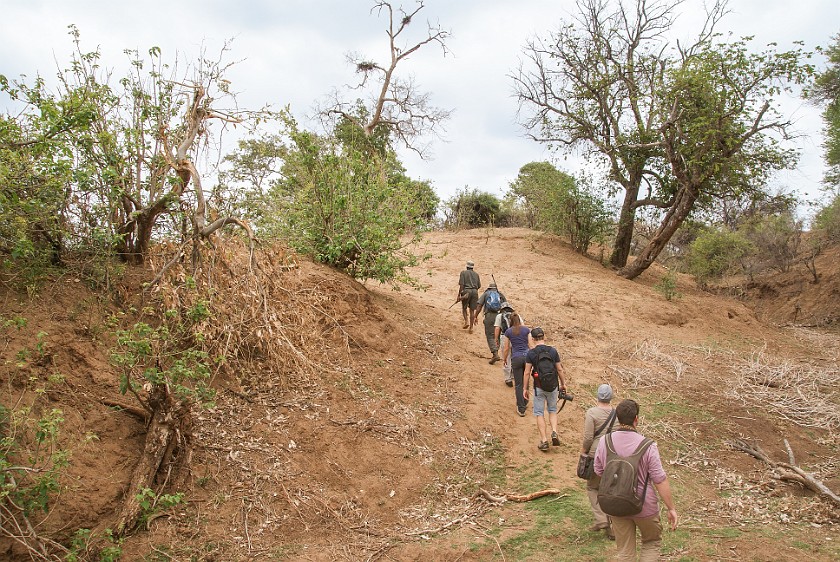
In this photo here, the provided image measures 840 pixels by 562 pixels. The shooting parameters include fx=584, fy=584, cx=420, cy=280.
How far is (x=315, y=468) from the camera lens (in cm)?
612

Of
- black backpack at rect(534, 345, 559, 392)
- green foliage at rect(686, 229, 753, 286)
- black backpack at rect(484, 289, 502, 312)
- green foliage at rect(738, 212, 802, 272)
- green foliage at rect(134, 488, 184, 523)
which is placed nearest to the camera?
green foliage at rect(134, 488, 184, 523)

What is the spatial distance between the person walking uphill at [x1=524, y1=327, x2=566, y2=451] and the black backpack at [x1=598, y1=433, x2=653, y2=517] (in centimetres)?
260

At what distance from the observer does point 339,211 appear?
31.9 ft

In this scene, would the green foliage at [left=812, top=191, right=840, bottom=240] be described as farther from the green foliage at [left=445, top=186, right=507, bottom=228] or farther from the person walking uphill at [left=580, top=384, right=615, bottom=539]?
the person walking uphill at [left=580, top=384, right=615, bottom=539]

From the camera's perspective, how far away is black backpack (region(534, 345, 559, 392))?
6.77 meters

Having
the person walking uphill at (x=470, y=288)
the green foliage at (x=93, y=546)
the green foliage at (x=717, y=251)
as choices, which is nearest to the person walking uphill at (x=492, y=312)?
the person walking uphill at (x=470, y=288)

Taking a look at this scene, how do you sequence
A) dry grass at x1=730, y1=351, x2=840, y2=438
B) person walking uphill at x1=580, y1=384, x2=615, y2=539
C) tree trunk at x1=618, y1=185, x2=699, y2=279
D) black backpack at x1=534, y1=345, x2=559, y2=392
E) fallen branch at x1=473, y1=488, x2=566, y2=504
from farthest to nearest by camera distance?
1. tree trunk at x1=618, y1=185, x2=699, y2=279
2. dry grass at x1=730, y1=351, x2=840, y2=438
3. black backpack at x1=534, y1=345, x2=559, y2=392
4. fallen branch at x1=473, y1=488, x2=566, y2=504
5. person walking uphill at x1=580, y1=384, x2=615, y2=539

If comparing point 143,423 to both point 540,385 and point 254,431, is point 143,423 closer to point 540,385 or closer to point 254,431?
point 254,431

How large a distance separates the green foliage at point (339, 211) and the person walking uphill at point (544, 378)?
149 inches

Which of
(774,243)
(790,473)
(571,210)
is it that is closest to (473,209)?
(571,210)

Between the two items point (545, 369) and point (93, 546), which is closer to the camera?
point (93, 546)

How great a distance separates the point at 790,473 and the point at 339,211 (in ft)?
23.4

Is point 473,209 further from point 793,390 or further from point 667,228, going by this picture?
point 793,390

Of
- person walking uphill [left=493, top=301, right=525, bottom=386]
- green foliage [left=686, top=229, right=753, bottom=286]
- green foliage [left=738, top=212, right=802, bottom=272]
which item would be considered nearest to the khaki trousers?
person walking uphill [left=493, top=301, right=525, bottom=386]
